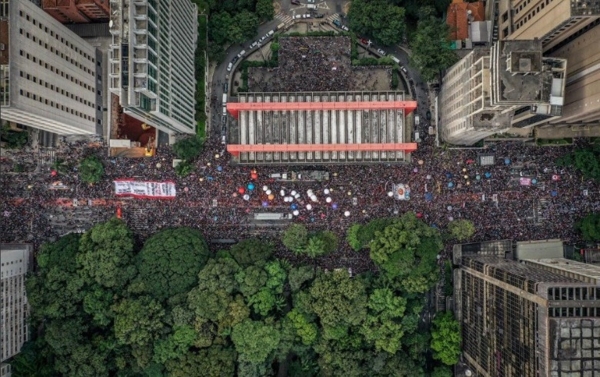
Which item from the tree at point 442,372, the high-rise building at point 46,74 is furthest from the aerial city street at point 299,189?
the tree at point 442,372

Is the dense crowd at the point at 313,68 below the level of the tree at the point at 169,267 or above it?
above

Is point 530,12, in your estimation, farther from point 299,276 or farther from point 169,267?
point 169,267

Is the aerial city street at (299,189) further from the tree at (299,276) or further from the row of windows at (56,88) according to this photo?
the row of windows at (56,88)

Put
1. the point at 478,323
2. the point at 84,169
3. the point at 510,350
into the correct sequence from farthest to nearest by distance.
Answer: the point at 84,169
the point at 478,323
the point at 510,350

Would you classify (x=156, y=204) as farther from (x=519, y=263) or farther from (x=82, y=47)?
(x=519, y=263)

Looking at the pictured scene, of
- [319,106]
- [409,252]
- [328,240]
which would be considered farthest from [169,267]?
[409,252]

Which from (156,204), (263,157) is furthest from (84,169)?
(263,157)
